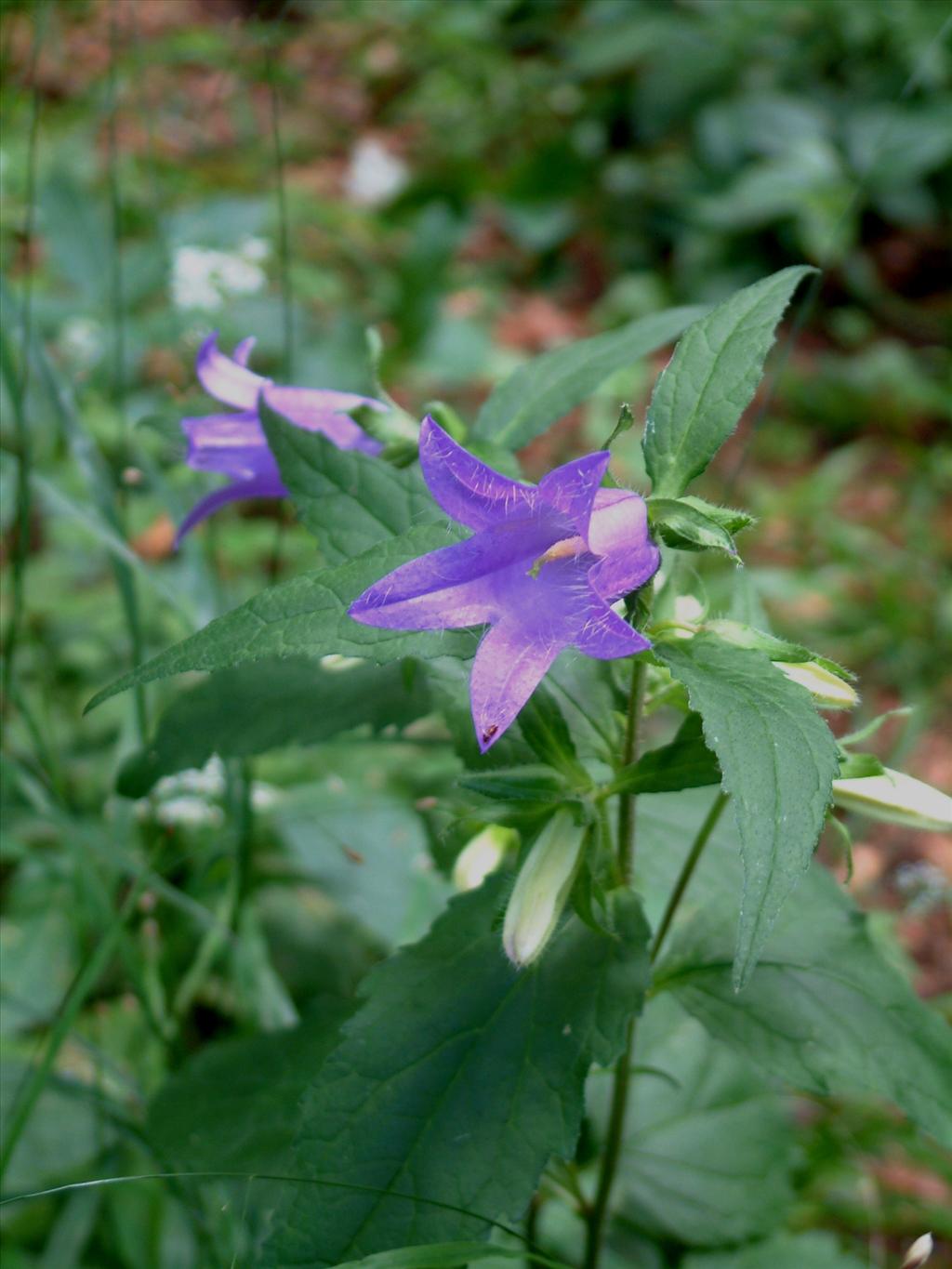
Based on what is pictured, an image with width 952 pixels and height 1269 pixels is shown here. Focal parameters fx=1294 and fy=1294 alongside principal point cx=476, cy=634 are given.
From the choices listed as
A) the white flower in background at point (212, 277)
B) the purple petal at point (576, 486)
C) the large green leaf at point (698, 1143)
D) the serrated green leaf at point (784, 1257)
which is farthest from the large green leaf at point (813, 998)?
the white flower in background at point (212, 277)

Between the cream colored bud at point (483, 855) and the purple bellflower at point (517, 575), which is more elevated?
the purple bellflower at point (517, 575)

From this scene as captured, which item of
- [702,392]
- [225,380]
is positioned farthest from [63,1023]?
[702,392]

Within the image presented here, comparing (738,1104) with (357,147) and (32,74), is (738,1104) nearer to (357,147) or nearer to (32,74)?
(32,74)

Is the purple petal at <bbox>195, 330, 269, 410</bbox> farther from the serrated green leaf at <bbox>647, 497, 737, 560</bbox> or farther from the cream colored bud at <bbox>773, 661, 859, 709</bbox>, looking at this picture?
the cream colored bud at <bbox>773, 661, 859, 709</bbox>

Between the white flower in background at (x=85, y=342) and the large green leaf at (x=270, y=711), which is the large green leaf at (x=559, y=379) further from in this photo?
the white flower in background at (x=85, y=342)

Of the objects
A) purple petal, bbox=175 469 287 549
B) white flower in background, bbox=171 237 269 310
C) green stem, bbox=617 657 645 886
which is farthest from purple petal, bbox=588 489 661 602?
white flower in background, bbox=171 237 269 310

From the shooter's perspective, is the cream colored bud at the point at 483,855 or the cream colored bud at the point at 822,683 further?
the cream colored bud at the point at 483,855

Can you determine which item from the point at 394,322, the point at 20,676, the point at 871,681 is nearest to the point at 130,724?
the point at 20,676
